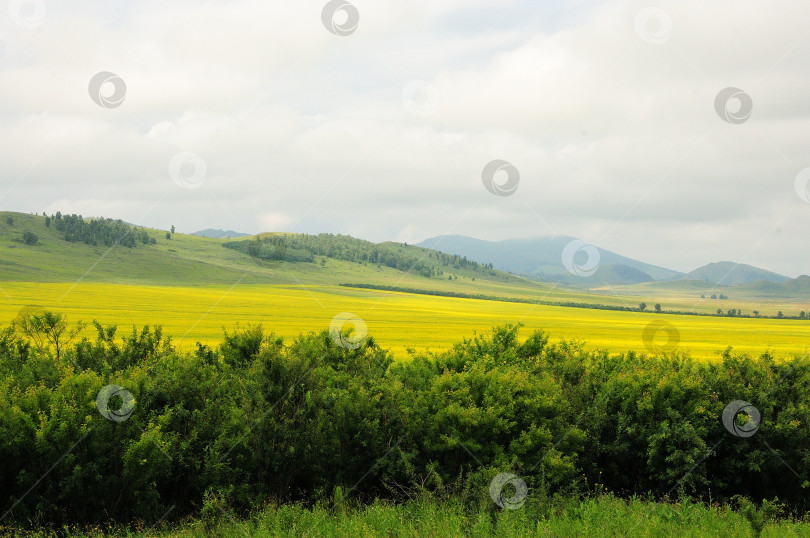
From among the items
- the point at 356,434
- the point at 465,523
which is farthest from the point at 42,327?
the point at 465,523

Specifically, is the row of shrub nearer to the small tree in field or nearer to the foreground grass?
the foreground grass

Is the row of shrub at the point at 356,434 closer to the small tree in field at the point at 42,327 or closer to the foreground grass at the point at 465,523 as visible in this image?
the foreground grass at the point at 465,523

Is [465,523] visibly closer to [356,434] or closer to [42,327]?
[356,434]

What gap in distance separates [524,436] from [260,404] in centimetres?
822

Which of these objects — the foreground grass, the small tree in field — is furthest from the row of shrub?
the small tree in field

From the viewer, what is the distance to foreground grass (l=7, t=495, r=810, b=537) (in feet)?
45.9

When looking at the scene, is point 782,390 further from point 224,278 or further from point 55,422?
point 224,278

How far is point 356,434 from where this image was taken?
59.2 feet

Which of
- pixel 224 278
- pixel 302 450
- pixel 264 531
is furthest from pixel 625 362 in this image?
pixel 224 278

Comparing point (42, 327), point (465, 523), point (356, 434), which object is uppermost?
point (42, 327)

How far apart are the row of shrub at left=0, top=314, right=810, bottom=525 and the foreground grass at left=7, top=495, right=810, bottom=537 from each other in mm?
746

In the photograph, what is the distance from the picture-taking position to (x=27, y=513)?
14.2m

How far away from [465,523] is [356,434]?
16.0 ft

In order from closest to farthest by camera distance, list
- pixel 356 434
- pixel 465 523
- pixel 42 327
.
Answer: pixel 465 523, pixel 356 434, pixel 42 327
